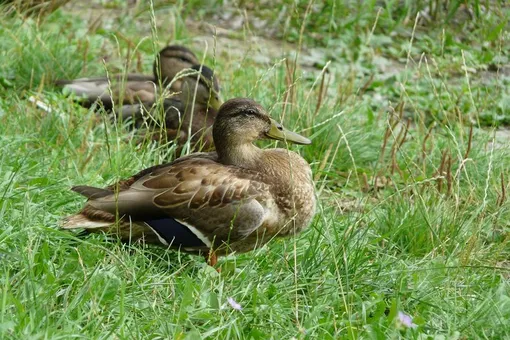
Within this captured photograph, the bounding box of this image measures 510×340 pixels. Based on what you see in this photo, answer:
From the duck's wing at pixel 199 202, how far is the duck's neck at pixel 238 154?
7.1 inches

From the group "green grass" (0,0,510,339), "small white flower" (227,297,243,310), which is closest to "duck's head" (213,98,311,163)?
"green grass" (0,0,510,339)

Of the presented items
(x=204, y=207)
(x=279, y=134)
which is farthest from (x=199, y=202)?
(x=279, y=134)

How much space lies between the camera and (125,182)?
16.1ft

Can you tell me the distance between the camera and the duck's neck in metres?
4.99

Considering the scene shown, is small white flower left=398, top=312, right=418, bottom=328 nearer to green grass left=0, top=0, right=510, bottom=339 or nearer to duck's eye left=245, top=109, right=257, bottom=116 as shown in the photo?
green grass left=0, top=0, right=510, bottom=339

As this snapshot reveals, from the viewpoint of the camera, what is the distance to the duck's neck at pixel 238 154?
499 centimetres

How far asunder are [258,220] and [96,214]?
722 millimetres

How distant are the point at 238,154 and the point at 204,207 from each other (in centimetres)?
43

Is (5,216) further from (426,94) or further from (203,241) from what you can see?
(426,94)

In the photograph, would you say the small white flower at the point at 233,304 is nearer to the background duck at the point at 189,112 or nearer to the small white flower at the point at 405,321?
the small white flower at the point at 405,321

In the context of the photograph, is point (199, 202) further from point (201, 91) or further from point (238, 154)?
point (201, 91)

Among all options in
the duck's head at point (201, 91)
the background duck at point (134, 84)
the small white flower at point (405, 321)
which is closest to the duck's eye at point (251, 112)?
the small white flower at point (405, 321)

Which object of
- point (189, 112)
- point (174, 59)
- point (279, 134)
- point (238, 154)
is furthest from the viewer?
point (174, 59)

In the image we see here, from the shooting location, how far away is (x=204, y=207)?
4699 mm
